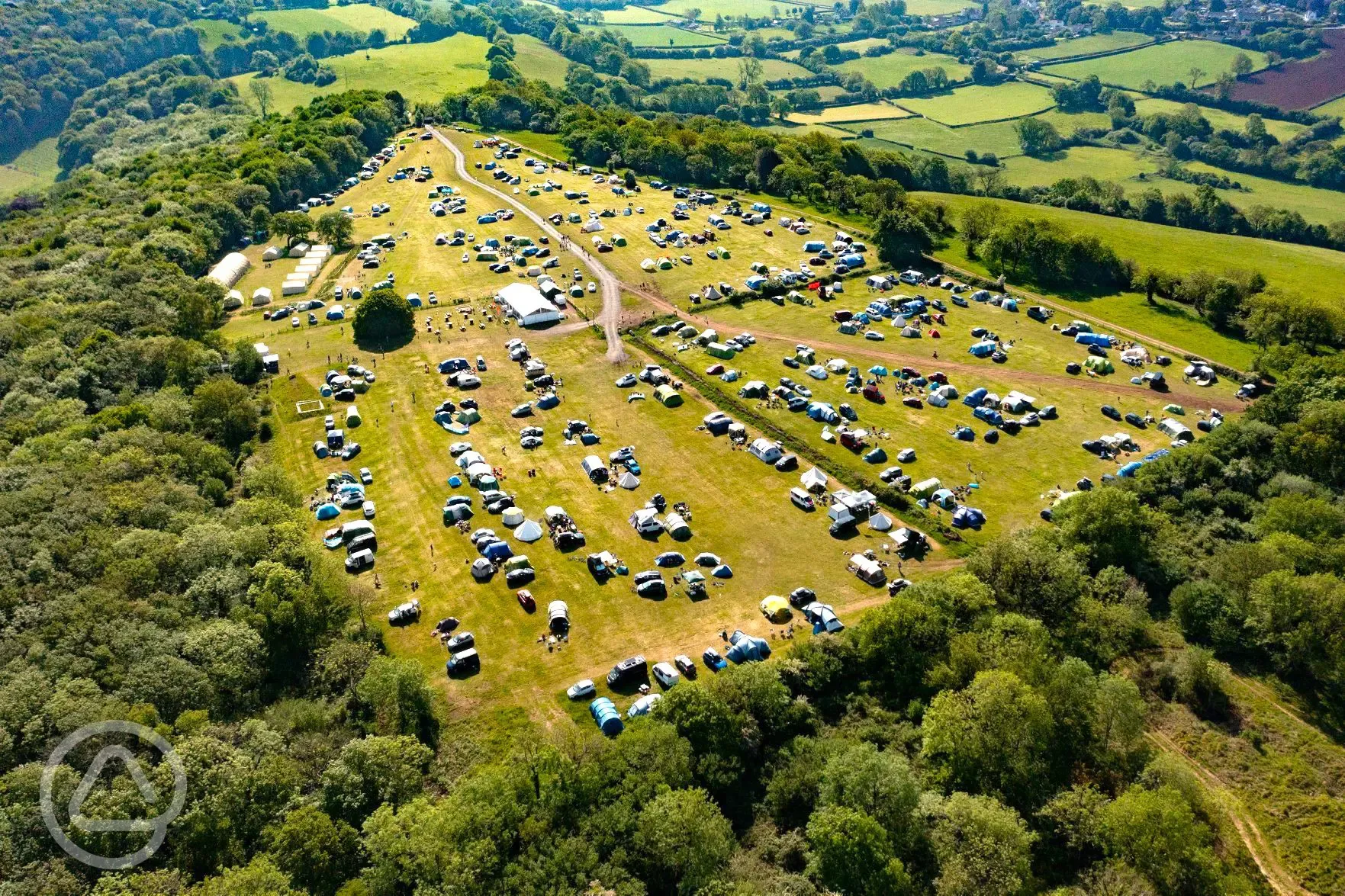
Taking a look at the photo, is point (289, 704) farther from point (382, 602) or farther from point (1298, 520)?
point (1298, 520)

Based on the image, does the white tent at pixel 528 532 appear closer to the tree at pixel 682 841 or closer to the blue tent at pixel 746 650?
the blue tent at pixel 746 650

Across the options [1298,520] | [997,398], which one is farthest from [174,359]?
[1298,520]

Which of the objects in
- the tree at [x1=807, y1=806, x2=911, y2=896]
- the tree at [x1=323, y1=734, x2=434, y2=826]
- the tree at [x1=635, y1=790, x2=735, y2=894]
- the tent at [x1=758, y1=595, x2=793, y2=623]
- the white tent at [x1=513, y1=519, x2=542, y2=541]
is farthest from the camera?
the white tent at [x1=513, y1=519, x2=542, y2=541]

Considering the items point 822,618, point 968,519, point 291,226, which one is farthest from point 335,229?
point 968,519

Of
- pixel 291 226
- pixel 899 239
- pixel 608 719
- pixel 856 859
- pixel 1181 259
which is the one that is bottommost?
pixel 608 719

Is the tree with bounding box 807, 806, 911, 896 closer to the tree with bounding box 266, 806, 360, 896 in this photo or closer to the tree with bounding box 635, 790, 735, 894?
the tree with bounding box 635, 790, 735, 894

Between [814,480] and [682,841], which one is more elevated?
[682,841]

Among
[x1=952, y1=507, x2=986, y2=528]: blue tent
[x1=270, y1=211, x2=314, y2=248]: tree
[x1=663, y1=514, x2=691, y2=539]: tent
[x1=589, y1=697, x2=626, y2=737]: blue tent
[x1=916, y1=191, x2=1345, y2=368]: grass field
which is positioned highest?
[x1=270, y1=211, x2=314, y2=248]: tree

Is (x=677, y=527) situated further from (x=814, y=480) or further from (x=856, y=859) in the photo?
(x=856, y=859)

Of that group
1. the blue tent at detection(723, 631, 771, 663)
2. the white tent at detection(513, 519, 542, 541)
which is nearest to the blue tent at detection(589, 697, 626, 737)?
the blue tent at detection(723, 631, 771, 663)
